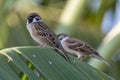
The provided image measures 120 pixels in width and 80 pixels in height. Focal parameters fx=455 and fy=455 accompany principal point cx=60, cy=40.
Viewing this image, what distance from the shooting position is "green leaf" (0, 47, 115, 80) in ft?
7.00

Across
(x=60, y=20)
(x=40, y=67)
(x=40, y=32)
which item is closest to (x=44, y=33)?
(x=40, y=32)

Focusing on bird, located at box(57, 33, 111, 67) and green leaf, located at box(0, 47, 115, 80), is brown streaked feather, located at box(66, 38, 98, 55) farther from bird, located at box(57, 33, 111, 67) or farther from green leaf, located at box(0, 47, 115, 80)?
green leaf, located at box(0, 47, 115, 80)

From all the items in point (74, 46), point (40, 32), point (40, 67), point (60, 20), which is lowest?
point (74, 46)

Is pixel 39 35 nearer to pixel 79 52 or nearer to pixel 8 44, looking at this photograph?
pixel 8 44

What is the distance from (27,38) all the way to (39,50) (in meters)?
1.98

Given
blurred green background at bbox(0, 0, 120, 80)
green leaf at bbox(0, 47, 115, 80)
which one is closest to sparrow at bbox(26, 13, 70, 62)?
blurred green background at bbox(0, 0, 120, 80)

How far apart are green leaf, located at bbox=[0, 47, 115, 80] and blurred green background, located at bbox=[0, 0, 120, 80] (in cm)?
138

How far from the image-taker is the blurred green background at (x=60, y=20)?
4.10 meters

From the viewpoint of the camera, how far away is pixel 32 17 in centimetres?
446

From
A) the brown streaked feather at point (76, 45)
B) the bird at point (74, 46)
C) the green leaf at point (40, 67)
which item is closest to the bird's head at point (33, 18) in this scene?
the bird at point (74, 46)

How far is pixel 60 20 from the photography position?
4.36 metres

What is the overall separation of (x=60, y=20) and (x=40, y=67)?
214cm

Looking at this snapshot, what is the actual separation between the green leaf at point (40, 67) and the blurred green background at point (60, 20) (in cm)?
138

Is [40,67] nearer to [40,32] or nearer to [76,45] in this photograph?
[40,32]
